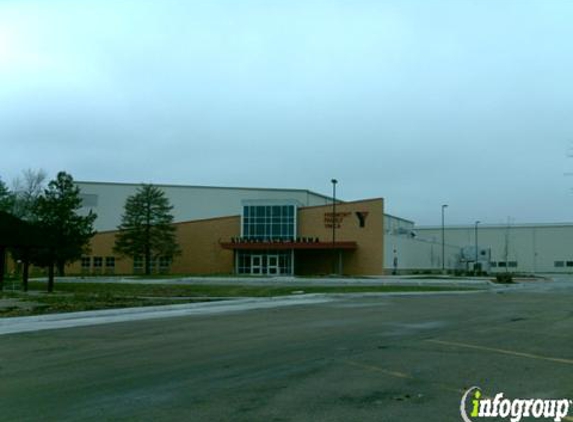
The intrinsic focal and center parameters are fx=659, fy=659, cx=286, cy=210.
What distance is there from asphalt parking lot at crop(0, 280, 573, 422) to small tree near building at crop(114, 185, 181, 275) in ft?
182

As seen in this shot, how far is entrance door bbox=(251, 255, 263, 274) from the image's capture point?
72.3m

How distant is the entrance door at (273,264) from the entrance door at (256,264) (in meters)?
0.92

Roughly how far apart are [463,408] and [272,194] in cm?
8700

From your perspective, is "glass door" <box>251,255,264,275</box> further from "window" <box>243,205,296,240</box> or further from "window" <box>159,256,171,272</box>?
"window" <box>159,256,171,272</box>

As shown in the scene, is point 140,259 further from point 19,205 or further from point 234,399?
point 234,399

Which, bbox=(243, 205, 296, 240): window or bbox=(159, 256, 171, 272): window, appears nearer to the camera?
bbox=(243, 205, 296, 240): window

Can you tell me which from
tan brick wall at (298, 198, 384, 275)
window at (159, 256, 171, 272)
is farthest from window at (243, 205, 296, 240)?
window at (159, 256, 171, 272)

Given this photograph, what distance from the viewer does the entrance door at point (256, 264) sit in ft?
237

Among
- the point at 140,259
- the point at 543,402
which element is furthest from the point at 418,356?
the point at 140,259

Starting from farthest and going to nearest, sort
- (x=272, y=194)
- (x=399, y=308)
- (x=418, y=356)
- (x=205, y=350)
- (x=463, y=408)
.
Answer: (x=272, y=194)
(x=399, y=308)
(x=205, y=350)
(x=418, y=356)
(x=463, y=408)

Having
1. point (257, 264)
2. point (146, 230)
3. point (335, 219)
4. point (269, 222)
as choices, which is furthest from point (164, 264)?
point (335, 219)

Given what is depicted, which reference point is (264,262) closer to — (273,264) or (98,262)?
(273,264)

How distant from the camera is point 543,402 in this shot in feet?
24.1

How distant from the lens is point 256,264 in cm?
7262
